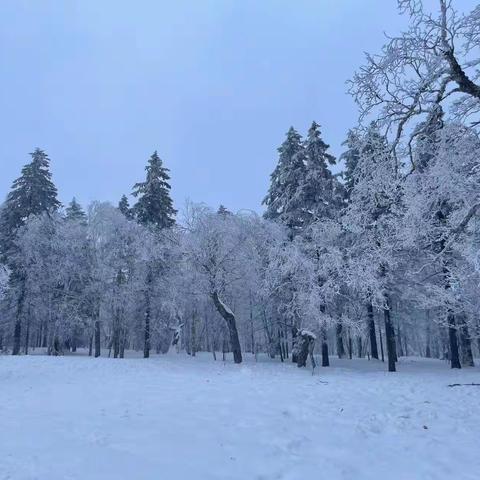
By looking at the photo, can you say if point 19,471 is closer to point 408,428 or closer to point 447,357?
point 408,428

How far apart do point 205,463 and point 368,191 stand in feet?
23.5

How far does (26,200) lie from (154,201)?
11.9 m

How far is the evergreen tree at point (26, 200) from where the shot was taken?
3747 cm

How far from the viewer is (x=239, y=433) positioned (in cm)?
891

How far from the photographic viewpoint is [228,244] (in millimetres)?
29672

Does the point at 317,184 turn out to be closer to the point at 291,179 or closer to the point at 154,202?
the point at 291,179

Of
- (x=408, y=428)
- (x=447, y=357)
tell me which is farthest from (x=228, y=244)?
(x=447, y=357)

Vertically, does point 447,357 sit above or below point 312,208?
below

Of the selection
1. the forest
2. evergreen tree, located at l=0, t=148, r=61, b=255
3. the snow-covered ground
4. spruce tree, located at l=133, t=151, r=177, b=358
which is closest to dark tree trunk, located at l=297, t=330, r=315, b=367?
the forest

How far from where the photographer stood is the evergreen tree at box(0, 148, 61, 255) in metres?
37.5

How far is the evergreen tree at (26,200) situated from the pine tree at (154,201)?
7.85m

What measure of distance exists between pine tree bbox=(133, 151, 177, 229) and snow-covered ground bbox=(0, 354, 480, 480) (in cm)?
2137

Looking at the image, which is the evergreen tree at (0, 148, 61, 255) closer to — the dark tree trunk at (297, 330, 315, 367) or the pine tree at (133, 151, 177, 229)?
the pine tree at (133, 151, 177, 229)

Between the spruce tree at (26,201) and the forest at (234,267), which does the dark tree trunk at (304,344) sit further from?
the spruce tree at (26,201)
